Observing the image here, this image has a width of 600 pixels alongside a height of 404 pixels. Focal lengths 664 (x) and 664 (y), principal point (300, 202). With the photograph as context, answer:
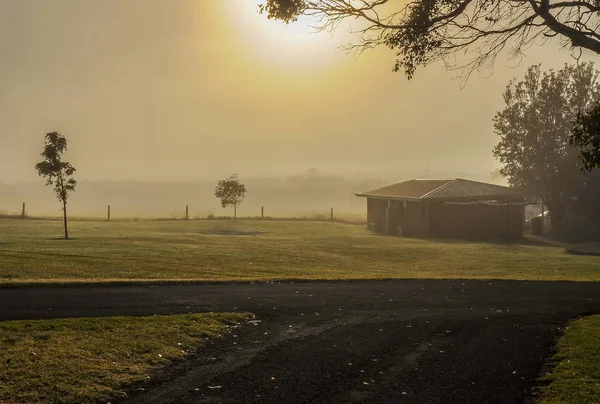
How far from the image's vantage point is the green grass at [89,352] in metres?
8.61

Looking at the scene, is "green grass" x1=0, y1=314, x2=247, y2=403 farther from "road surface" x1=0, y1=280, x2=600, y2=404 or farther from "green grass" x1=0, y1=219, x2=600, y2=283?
"green grass" x1=0, y1=219, x2=600, y2=283

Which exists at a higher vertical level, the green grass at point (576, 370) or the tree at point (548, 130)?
the tree at point (548, 130)

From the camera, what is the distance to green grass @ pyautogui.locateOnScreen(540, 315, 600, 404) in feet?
29.6

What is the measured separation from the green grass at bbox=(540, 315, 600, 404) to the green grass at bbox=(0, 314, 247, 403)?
5585 mm

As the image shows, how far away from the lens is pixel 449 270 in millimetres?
28641

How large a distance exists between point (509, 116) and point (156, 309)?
5406cm

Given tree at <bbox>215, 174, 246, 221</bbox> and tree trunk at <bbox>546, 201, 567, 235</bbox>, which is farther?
tree at <bbox>215, 174, 246, 221</bbox>

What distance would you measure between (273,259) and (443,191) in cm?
2557

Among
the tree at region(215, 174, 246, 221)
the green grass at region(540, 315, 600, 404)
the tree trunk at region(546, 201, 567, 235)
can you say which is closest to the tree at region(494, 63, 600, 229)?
the tree trunk at region(546, 201, 567, 235)

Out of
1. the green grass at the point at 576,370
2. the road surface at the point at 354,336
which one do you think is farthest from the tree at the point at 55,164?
the green grass at the point at 576,370

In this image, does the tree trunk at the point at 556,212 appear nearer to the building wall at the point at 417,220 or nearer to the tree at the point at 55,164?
the building wall at the point at 417,220

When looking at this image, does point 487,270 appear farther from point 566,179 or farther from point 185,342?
point 566,179

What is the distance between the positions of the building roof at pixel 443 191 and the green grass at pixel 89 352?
126 feet

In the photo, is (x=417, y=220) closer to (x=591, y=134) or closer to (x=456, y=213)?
(x=456, y=213)
